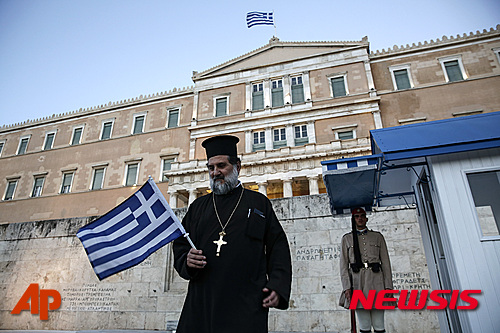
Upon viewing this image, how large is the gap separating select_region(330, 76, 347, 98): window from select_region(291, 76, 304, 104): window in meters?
2.52


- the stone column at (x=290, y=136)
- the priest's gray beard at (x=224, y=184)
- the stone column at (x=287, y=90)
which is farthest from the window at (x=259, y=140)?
the priest's gray beard at (x=224, y=184)

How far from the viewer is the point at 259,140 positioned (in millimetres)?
23938

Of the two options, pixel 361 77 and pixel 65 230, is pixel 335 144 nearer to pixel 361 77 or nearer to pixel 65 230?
pixel 361 77

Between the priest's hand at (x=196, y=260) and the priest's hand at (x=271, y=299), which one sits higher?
the priest's hand at (x=196, y=260)

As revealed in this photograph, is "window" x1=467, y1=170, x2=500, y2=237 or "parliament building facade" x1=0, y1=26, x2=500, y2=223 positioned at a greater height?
"parliament building facade" x1=0, y1=26, x2=500, y2=223

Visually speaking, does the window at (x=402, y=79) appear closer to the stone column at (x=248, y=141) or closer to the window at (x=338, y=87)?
the window at (x=338, y=87)

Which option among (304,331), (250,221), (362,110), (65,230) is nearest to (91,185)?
(65,230)

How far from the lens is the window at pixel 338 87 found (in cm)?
2388

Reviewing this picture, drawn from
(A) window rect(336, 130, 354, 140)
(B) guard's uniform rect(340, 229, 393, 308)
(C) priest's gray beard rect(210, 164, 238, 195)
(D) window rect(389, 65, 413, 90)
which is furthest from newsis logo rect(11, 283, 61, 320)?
(D) window rect(389, 65, 413, 90)

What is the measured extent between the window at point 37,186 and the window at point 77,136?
4502 millimetres

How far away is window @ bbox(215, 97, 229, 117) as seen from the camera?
26245mm

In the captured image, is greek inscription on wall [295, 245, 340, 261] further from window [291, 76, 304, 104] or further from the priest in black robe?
window [291, 76, 304, 104]

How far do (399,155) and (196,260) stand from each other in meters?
3.00

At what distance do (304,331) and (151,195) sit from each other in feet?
16.6
